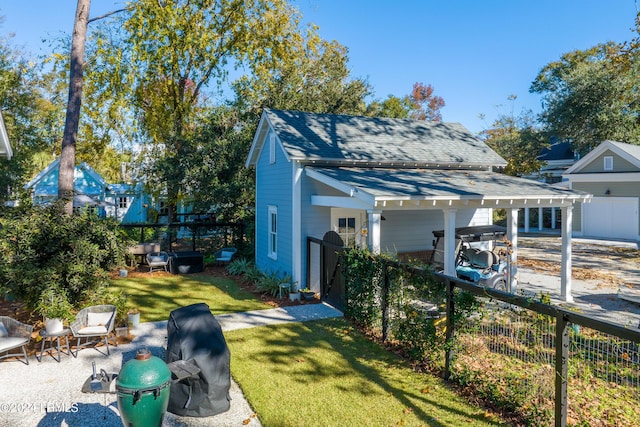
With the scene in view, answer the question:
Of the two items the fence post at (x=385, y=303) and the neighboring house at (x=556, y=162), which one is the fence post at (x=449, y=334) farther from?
the neighboring house at (x=556, y=162)

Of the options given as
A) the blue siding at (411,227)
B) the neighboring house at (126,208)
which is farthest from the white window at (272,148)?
the neighboring house at (126,208)

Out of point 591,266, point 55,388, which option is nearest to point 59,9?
point 55,388

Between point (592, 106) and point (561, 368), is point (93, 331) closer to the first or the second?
point (561, 368)

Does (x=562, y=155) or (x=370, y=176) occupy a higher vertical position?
(x=562, y=155)

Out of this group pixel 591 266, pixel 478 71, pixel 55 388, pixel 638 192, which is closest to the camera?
pixel 55 388

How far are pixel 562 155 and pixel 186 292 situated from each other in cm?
3458

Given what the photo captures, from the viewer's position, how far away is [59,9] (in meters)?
18.8

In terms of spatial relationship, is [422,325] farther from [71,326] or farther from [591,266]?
[591,266]

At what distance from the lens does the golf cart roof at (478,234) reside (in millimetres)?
11617

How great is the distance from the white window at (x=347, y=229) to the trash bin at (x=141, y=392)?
29.8ft

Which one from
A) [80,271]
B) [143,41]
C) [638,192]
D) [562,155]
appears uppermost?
[143,41]

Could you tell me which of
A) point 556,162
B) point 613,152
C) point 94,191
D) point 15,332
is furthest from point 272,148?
point 556,162

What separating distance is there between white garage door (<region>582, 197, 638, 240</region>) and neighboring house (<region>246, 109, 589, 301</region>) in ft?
53.0

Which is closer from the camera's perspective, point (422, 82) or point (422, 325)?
point (422, 325)
